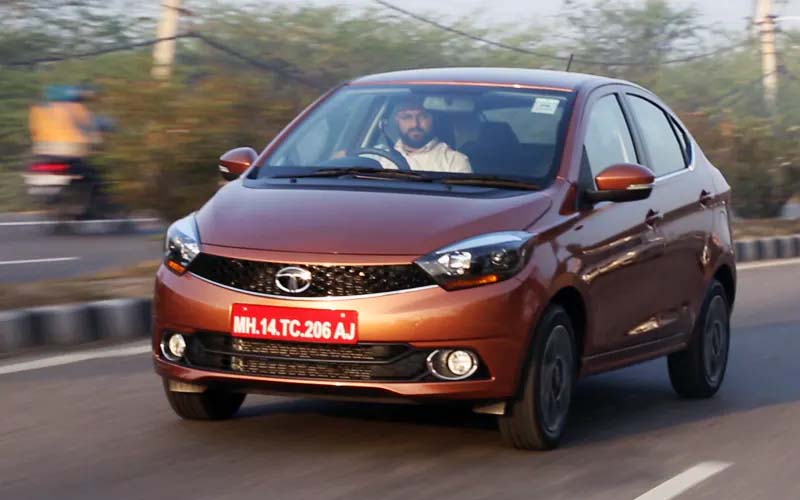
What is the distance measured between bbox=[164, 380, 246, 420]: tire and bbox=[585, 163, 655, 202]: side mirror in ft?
5.85

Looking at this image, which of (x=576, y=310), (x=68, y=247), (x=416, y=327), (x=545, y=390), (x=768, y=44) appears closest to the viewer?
(x=416, y=327)

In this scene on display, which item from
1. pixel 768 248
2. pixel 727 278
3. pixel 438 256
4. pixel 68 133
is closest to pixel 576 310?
pixel 438 256

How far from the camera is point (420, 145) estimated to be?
7.70 m

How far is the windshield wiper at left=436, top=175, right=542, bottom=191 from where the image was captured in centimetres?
730

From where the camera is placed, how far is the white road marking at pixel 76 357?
29.8ft

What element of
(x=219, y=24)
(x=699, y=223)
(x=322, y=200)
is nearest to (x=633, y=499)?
(x=322, y=200)

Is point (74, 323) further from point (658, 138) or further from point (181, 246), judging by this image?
point (658, 138)

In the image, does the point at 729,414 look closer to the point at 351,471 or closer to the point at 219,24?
the point at 351,471

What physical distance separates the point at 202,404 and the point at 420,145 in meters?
1.47

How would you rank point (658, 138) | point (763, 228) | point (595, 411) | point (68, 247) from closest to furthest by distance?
1. point (595, 411)
2. point (658, 138)
3. point (68, 247)
4. point (763, 228)

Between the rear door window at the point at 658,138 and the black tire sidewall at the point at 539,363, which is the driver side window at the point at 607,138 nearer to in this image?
the rear door window at the point at 658,138

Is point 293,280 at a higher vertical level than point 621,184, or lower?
lower

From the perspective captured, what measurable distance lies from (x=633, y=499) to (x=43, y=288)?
592cm

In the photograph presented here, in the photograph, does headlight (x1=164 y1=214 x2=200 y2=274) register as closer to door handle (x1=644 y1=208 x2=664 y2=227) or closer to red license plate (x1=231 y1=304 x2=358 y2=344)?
red license plate (x1=231 y1=304 x2=358 y2=344)
